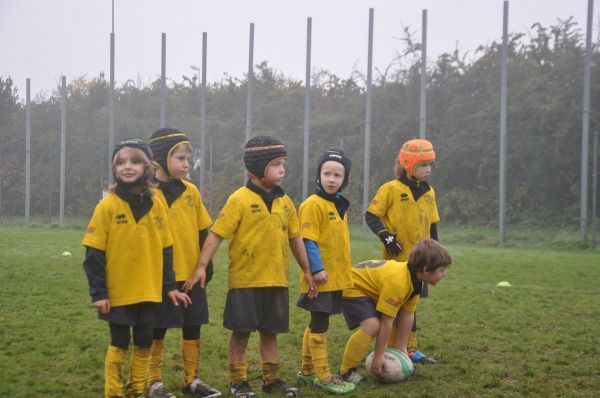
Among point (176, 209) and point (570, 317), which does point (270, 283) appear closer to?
point (176, 209)

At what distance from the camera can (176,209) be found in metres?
4.80

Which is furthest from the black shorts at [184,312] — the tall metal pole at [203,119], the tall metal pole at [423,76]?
the tall metal pole at [203,119]

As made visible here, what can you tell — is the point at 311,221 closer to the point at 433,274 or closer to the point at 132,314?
the point at 433,274

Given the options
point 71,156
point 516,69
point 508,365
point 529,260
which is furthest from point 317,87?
point 508,365

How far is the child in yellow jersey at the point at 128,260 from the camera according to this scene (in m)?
4.27

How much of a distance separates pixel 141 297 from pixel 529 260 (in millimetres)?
12755

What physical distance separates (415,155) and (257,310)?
205cm

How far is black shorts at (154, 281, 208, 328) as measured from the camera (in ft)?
15.4

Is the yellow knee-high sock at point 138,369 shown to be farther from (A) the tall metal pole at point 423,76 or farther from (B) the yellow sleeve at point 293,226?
(A) the tall metal pole at point 423,76

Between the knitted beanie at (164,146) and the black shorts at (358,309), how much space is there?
5.45 ft

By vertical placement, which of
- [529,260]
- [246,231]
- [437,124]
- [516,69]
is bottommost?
[529,260]

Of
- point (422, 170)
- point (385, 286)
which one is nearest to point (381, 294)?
point (385, 286)

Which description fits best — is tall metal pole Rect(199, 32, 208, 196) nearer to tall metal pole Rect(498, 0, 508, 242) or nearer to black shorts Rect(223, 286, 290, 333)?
tall metal pole Rect(498, 0, 508, 242)

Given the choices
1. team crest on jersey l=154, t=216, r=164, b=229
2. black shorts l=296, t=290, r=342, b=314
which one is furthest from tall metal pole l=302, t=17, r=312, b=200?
team crest on jersey l=154, t=216, r=164, b=229
